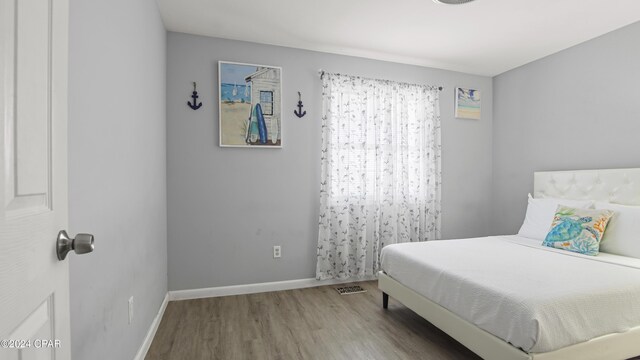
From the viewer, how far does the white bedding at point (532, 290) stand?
1575 mm

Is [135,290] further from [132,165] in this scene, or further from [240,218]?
[240,218]

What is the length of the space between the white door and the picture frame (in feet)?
13.6

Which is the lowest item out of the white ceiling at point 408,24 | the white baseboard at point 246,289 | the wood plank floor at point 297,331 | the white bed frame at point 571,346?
the wood plank floor at point 297,331

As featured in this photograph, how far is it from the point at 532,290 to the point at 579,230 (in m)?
1.39

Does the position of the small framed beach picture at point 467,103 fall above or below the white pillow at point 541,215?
above

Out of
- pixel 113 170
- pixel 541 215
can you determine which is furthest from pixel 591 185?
pixel 113 170

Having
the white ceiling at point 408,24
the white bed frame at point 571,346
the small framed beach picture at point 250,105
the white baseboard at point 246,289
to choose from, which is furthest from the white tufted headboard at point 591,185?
the small framed beach picture at point 250,105

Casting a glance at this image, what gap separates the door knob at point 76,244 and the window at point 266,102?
8.58 ft

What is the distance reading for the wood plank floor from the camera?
2.13m

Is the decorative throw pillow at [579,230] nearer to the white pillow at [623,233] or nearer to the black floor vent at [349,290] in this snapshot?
the white pillow at [623,233]

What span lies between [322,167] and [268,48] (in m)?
1.39

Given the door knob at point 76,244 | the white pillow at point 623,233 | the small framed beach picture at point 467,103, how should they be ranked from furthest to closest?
1. the small framed beach picture at point 467,103
2. the white pillow at point 623,233
3. the door knob at point 76,244

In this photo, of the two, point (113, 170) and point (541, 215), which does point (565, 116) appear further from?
point (113, 170)

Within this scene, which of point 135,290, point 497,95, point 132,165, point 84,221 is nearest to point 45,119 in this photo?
point 84,221
